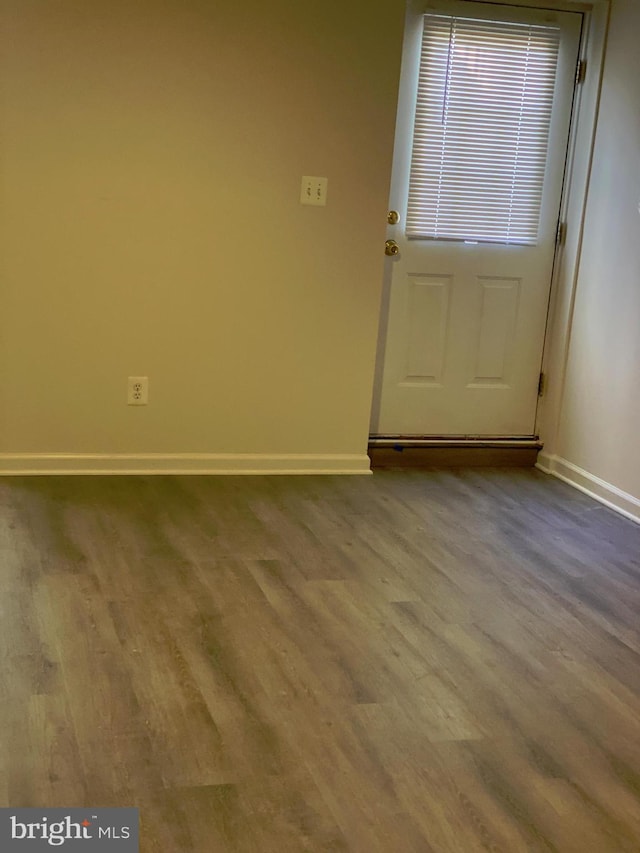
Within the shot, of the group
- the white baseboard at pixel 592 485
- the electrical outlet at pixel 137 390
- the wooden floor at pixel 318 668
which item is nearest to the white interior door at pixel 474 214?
the white baseboard at pixel 592 485

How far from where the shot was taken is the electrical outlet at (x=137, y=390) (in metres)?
3.99

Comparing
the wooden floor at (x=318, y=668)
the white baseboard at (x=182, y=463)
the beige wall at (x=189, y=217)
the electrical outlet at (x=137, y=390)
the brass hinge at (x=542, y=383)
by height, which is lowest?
the wooden floor at (x=318, y=668)

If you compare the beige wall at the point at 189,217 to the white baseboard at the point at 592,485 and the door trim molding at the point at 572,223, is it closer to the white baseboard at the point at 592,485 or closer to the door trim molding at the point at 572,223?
the door trim molding at the point at 572,223

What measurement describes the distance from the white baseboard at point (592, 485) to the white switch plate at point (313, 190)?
5.09ft

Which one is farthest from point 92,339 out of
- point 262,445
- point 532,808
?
point 532,808

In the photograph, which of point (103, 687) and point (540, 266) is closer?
point (103, 687)

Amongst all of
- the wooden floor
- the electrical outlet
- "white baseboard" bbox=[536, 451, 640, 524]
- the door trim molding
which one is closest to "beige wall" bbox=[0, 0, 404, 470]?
the electrical outlet

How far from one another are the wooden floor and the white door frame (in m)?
0.83

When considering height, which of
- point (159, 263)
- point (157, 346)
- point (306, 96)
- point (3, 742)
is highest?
point (306, 96)

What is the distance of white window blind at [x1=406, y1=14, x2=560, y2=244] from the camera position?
4238mm

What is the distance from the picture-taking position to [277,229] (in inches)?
158

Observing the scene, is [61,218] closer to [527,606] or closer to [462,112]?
[462,112]

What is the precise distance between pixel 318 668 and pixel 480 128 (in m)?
2.67

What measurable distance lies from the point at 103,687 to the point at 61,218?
2041 millimetres
